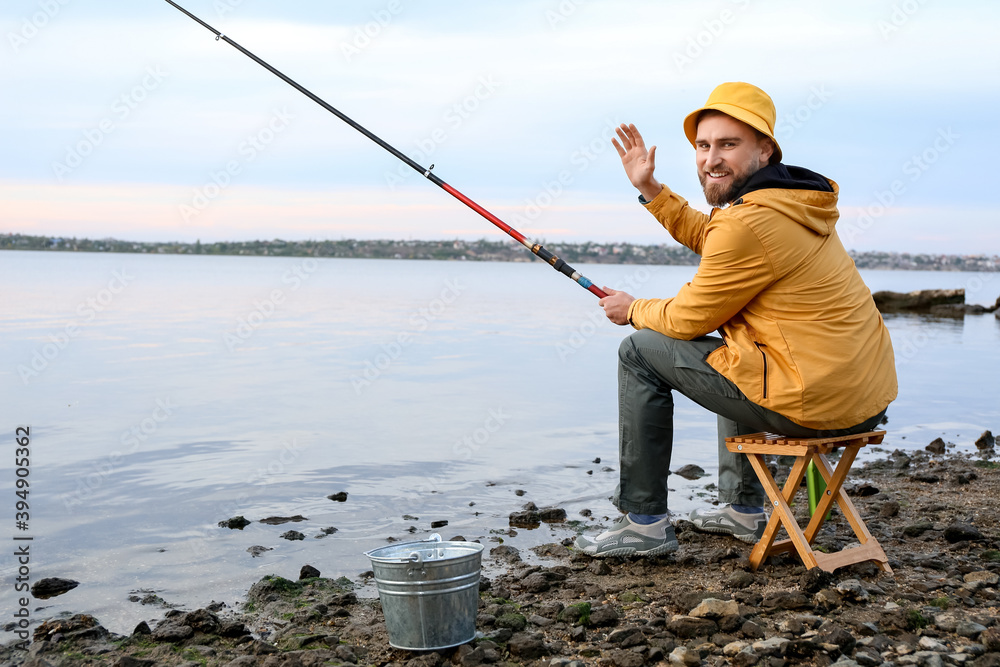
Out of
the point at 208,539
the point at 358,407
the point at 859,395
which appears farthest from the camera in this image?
the point at 358,407

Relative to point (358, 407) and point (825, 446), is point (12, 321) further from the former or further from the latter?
point (825, 446)

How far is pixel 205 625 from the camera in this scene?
3787 mm

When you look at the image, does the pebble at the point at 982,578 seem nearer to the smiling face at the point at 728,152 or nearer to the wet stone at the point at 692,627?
the wet stone at the point at 692,627

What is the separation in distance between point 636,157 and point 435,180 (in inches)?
53.8

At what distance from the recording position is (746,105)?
401cm

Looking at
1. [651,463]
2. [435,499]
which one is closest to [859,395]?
[651,463]

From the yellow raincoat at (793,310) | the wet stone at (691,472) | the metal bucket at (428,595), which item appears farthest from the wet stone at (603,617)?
the wet stone at (691,472)

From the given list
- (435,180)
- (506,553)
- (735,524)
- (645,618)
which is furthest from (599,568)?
(435,180)

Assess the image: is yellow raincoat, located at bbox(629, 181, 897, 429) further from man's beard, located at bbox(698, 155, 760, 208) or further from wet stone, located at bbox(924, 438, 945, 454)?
wet stone, located at bbox(924, 438, 945, 454)

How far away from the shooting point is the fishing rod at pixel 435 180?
16.8ft

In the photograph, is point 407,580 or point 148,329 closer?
point 407,580

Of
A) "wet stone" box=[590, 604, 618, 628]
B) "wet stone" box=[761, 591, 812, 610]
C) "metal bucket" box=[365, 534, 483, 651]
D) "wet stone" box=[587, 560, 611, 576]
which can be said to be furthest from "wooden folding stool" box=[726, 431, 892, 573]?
"metal bucket" box=[365, 534, 483, 651]

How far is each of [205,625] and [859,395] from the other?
2931 mm

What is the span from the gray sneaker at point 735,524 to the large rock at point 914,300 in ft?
98.8
